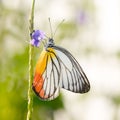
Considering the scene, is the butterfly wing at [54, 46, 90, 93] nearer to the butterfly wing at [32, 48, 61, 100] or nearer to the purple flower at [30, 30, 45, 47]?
the butterfly wing at [32, 48, 61, 100]

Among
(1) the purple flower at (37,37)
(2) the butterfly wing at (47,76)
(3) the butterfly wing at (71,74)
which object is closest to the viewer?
(1) the purple flower at (37,37)

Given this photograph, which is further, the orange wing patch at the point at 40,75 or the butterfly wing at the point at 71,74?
the butterfly wing at the point at 71,74

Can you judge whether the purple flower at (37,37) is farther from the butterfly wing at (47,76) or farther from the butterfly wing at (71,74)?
the butterfly wing at (71,74)

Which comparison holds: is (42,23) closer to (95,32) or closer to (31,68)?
(95,32)

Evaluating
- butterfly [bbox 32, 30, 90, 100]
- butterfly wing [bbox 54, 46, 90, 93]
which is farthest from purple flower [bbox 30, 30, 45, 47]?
butterfly wing [bbox 54, 46, 90, 93]

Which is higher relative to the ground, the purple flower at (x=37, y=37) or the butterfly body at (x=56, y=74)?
the purple flower at (x=37, y=37)

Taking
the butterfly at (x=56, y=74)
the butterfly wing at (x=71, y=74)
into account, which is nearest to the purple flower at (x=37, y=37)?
the butterfly at (x=56, y=74)

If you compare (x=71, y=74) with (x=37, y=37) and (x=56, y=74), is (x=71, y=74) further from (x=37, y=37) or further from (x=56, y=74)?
(x=37, y=37)

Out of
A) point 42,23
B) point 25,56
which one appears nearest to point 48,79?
point 25,56
